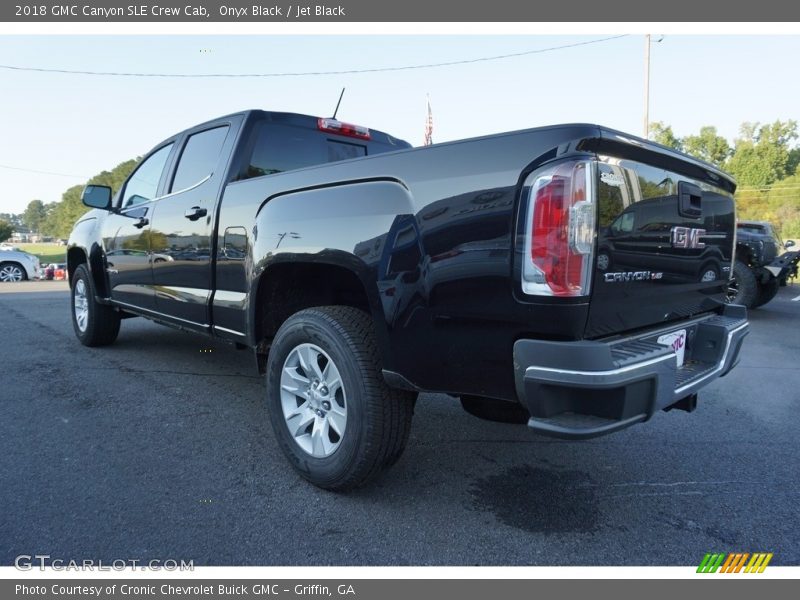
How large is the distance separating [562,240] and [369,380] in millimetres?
1029

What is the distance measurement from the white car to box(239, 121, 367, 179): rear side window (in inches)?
646

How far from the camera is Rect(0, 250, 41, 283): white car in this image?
16125mm

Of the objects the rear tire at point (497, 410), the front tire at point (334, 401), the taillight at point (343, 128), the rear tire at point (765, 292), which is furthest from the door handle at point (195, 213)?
the rear tire at point (765, 292)

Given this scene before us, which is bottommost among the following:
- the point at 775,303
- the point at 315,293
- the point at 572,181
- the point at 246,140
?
the point at 775,303

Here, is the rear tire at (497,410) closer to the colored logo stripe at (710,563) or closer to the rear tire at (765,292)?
the colored logo stripe at (710,563)

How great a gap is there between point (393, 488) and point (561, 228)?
1553 millimetres

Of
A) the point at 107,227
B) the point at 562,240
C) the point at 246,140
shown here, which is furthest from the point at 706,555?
the point at 107,227

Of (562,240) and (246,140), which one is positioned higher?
(246,140)

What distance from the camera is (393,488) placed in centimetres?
266

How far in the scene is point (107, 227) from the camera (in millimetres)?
5023

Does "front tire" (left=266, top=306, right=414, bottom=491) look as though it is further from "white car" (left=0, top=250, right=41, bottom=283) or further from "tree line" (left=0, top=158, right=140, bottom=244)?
"tree line" (left=0, top=158, right=140, bottom=244)

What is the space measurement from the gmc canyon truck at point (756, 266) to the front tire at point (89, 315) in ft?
29.3

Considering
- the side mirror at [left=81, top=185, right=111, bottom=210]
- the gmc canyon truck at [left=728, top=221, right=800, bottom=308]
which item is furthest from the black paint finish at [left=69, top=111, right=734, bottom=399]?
the gmc canyon truck at [left=728, top=221, right=800, bottom=308]

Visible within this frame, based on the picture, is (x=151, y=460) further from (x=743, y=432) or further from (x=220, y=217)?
(x=743, y=432)
